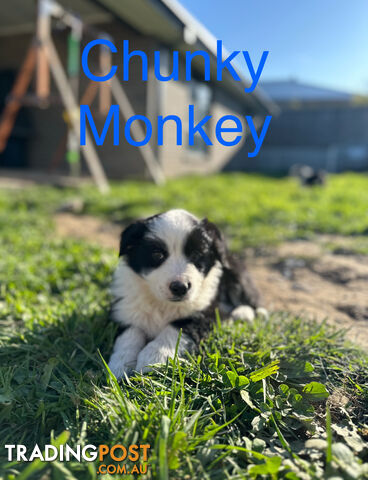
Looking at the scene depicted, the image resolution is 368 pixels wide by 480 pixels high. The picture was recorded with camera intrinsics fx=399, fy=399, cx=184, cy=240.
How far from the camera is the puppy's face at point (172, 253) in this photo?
2008 millimetres

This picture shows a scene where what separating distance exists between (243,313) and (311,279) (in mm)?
1377

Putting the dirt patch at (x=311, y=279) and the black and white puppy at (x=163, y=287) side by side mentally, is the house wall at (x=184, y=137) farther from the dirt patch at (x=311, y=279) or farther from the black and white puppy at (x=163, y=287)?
the black and white puppy at (x=163, y=287)

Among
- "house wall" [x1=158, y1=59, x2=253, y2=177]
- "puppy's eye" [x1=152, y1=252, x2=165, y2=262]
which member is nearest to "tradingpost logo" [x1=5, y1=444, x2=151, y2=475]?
"puppy's eye" [x1=152, y1=252, x2=165, y2=262]

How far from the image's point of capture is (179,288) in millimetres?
1966

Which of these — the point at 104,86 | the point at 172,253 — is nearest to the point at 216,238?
the point at 172,253

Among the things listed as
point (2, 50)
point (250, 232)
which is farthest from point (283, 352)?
point (2, 50)

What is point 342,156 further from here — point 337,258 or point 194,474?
point 194,474

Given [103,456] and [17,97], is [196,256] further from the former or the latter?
[17,97]

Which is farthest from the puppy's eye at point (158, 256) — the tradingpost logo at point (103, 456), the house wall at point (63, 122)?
the house wall at point (63, 122)

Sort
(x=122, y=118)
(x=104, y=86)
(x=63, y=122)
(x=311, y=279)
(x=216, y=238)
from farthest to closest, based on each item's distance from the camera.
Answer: (x=63, y=122) → (x=122, y=118) → (x=104, y=86) → (x=311, y=279) → (x=216, y=238)

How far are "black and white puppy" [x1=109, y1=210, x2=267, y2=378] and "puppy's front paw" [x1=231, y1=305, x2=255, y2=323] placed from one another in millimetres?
245

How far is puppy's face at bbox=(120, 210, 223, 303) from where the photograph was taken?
6.59 ft

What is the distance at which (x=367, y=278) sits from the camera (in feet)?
12.2

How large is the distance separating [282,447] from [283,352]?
58 centimetres
